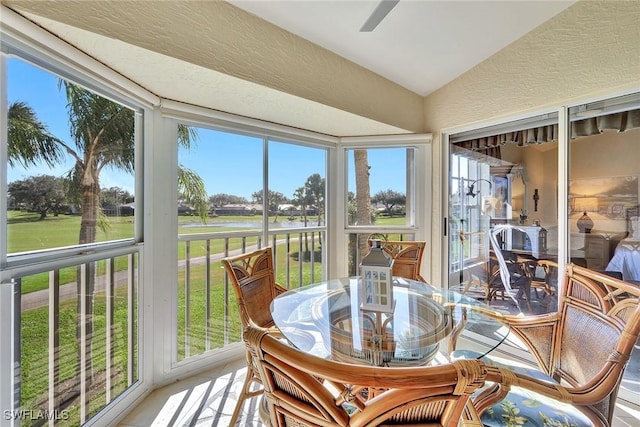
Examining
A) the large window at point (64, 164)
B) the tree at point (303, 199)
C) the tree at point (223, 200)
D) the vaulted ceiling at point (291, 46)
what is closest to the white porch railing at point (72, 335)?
the large window at point (64, 164)

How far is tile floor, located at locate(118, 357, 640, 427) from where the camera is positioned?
1.69 meters

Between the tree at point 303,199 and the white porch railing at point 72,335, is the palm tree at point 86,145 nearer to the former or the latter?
the white porch railing at point 72,335

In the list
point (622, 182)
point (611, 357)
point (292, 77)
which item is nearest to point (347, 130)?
point (292, 77)

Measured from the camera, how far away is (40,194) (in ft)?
4.44

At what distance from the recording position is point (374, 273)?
1.42 meters

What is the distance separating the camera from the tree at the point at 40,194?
1.26 metres

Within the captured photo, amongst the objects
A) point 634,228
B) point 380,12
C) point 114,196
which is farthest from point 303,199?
point 634,228

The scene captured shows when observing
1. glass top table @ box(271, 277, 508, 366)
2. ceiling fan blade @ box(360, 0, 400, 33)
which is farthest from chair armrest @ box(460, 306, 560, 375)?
ceiling fan blade @ box(360, 0, 400, 33)

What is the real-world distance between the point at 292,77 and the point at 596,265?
107 inches

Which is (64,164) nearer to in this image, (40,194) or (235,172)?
(40,194)

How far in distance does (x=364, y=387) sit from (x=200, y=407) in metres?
1.79

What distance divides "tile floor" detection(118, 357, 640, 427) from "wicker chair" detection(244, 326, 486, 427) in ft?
4.24

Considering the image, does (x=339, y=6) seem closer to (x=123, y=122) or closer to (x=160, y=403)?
(x=123, y=122)

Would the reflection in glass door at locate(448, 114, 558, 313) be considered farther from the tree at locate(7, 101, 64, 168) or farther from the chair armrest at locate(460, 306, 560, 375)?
the tree at locate(7, 101, 64, 168)
